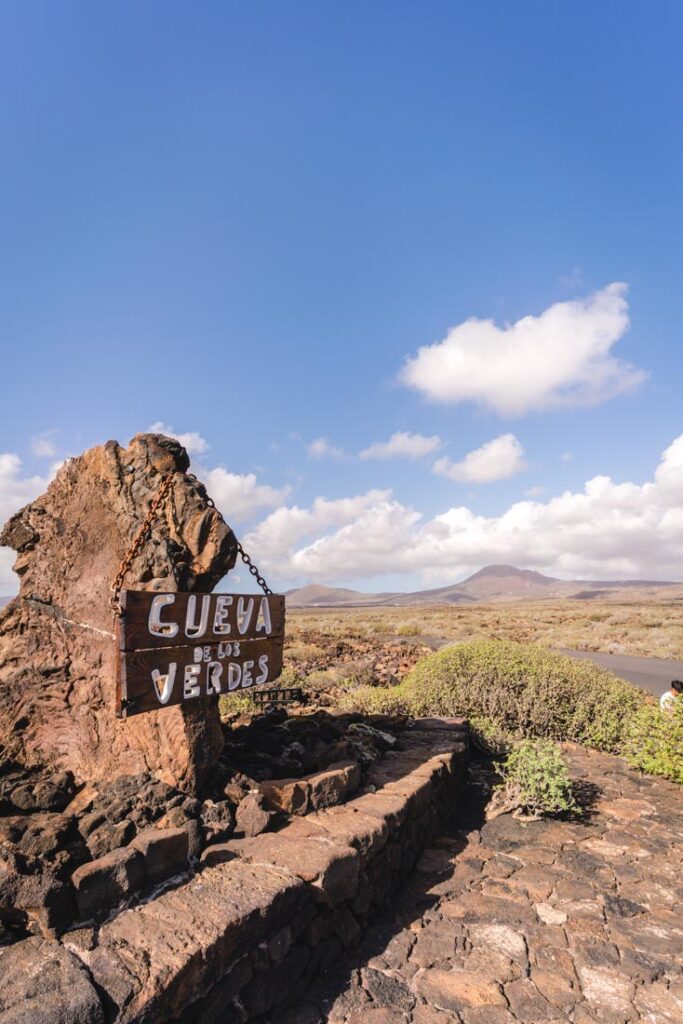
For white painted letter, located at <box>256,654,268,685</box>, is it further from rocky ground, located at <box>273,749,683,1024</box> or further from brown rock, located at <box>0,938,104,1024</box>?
brown rock, located at <box>0,938,104,1024</box>

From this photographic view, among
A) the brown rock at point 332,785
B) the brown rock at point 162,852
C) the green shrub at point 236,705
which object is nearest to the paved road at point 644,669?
the green shrub at point 236,705

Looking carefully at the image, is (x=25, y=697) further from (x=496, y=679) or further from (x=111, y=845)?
(x=496, y=679)

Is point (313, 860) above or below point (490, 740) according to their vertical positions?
above

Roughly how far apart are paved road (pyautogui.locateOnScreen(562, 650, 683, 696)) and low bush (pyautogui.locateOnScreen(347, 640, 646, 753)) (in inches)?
177

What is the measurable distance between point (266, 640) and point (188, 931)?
2.13 metres

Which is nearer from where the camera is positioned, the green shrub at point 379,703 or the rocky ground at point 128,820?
the rocky ground at point 128,820

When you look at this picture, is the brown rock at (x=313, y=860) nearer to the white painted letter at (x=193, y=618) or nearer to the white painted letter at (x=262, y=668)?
the white painted letter at (x=262, y=668)

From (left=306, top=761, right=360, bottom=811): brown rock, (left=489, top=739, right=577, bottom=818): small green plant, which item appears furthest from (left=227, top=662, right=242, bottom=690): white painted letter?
(left=489, top=739, right=577, bottom=818): small green plant

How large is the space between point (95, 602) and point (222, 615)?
3.47 feet

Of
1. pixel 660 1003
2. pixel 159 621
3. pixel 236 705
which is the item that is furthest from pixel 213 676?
pixel 236 705

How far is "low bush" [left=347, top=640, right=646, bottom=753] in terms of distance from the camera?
324 inches

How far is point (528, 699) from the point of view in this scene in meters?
8.37

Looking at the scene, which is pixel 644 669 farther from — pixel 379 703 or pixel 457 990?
pixel 457 990

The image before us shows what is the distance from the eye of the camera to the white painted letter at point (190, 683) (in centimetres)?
372
